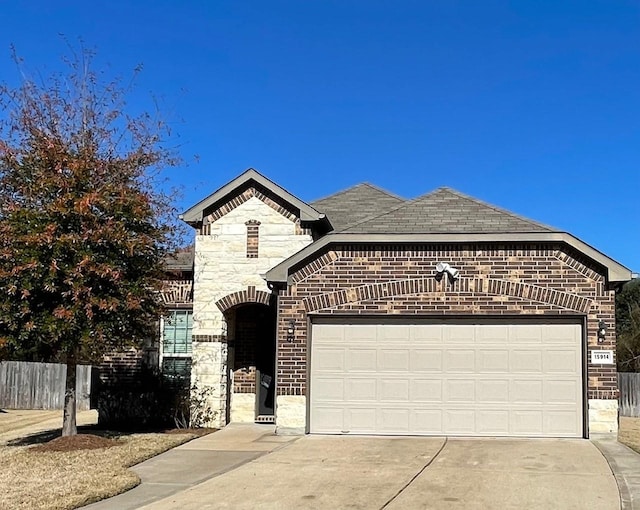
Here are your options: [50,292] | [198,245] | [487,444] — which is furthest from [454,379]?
[50,292]

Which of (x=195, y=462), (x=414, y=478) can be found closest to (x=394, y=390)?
(x=195, y=462)

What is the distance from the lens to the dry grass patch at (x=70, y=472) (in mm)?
9449

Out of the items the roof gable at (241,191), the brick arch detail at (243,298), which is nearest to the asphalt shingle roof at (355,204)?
the roof gable at (241,191)

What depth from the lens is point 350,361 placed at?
15.5 metres

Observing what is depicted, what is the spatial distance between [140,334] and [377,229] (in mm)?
5118

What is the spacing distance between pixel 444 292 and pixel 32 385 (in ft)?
54.4

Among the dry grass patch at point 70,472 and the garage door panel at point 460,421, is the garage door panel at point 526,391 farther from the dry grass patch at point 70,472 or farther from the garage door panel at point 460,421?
the dry grass patch at point 70,472

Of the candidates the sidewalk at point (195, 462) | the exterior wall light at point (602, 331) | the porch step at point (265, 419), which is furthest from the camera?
the porch step at point (265, 419)

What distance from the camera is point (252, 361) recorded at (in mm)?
18328

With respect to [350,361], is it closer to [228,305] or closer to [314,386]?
[314,386]

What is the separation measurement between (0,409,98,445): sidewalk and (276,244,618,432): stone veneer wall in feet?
20.6

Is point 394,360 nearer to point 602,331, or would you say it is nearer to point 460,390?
point 460,390

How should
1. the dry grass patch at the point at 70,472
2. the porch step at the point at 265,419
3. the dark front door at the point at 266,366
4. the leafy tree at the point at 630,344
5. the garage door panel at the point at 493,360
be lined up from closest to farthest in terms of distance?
the dry grass patch at the point at 70,472 < the garage door panel at the point at 493,360 < the porch step at the point at 265,419 < the dark front door at the point at 266,366 < the leafy tree at the point at 630,344

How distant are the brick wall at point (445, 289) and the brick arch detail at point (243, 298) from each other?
1855 mm
